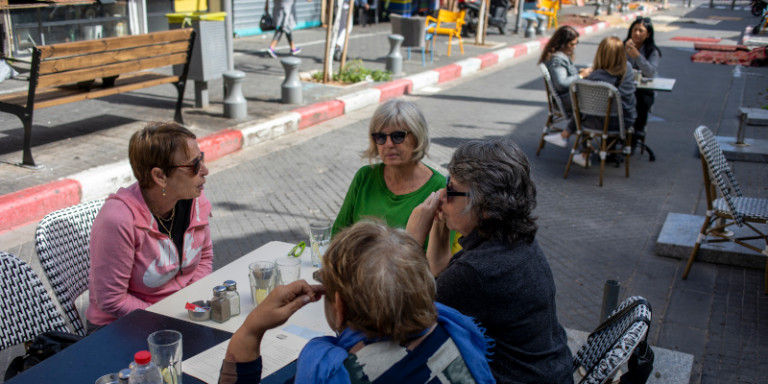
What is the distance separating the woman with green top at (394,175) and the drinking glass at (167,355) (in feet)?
5.03

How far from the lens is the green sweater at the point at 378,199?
3.58 meters

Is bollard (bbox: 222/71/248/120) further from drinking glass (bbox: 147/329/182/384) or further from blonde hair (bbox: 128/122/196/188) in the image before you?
drinking glass (bbox: 147/329/182/384)

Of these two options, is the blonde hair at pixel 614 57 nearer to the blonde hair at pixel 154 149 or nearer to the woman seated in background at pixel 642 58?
the woman seated in background at pixel 642 58

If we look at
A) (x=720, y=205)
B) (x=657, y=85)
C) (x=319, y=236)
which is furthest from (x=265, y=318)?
(x=657, y=85)

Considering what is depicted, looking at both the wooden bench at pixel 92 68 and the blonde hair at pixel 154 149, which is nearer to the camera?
the blonde hair at pixel 154 149

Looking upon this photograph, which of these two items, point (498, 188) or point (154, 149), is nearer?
point (498, 188)

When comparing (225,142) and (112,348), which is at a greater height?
(112,348)

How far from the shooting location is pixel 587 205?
665cm

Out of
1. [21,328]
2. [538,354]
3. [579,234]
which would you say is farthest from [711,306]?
[21,328]

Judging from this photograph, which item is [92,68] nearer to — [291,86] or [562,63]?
[291,86]

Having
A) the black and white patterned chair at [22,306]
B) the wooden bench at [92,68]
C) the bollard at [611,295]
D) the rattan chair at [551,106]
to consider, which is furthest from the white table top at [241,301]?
the rattan chair at [551,106]

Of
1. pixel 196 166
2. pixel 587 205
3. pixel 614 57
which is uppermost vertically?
pixel 614 57

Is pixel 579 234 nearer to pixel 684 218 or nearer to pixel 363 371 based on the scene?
pixel 684 218

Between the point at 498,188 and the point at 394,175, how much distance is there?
4.25ft
